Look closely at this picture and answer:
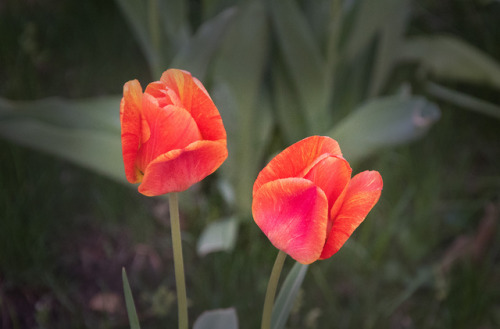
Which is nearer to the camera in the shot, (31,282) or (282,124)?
(31,282)

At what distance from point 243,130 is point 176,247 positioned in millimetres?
877

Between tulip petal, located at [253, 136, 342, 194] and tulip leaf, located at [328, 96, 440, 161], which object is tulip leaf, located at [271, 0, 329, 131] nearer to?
tulip leaf, located at [328, 96, 440, 161]

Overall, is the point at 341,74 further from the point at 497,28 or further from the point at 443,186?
the point at 497,28

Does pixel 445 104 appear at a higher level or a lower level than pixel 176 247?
lower

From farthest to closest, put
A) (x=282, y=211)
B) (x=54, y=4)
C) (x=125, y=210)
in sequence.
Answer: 1. (x=54, y=4)
2. (x=125, y=210)
3. (x=282, y=211)

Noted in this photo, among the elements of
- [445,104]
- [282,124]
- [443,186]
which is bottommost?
[443,186]

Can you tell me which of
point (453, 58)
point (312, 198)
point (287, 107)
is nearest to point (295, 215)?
point (312, 198)

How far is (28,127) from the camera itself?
1.07 metres

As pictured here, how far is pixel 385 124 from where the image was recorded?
114 centimetres

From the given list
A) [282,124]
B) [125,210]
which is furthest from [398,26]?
[125,210]

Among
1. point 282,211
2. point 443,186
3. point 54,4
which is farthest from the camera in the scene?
point 54,4

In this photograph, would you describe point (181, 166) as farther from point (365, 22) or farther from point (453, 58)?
point (453, 58)

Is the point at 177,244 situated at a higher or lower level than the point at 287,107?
higher

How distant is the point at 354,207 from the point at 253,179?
0.92m
